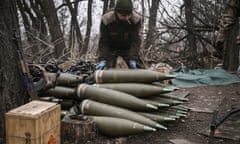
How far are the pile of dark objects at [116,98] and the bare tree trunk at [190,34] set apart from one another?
628 cm

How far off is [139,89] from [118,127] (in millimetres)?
640

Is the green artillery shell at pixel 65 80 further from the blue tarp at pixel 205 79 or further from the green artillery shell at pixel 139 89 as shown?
the blue tarp at pixel 205 79

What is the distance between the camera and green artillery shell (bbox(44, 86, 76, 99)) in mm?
4348

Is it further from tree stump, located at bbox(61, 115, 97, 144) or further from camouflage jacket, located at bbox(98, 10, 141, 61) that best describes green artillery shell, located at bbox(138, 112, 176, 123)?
camouflage jacket, located at bbox(98, 10, 141, 61)

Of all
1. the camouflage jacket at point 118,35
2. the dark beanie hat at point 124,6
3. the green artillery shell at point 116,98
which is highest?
the dark beanie hat at point 124,6

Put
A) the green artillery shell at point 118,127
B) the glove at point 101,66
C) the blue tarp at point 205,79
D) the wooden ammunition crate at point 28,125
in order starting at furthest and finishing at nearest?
the blue tarp at point 205,79
the glove at point 101,66
the green artillery shell at point 118,127
the wooden ammunition crate at point 28,125

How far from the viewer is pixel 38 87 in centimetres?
390

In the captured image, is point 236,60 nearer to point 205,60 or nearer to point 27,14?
point 205,60

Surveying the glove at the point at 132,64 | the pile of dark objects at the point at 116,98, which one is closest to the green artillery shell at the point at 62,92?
the pile of dark objects at the point at 116,98

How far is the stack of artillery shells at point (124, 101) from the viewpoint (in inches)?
143

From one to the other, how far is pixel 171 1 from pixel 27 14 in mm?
6331

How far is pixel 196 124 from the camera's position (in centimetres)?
442

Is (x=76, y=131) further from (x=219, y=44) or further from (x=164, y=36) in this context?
(x=164, y=36)

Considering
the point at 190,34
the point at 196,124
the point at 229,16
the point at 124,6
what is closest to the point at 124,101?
the point at 196,124
